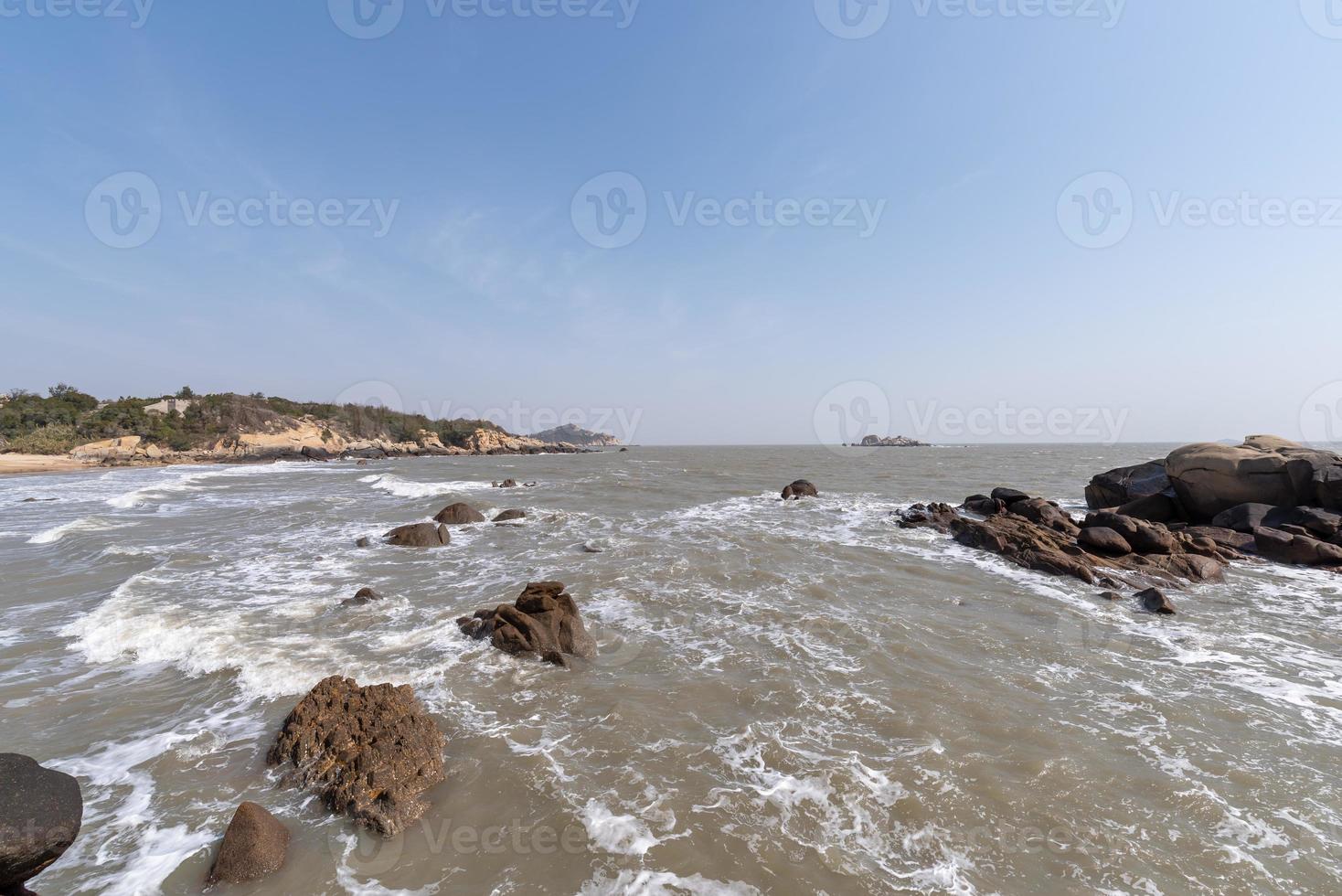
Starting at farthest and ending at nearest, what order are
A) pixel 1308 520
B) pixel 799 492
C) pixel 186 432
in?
pixel 186 432
pixel 799 492
pixel 1308 520

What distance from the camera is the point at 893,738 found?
6.27 m

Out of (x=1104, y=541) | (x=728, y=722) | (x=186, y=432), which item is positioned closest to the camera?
(x=728, y=722)

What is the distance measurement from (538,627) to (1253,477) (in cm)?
2595

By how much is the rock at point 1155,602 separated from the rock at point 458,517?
20850 millimetres

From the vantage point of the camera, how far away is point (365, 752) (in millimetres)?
5469

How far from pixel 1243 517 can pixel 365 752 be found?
2588 cm

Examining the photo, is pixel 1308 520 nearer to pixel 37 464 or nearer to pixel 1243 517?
pixel 1243 517

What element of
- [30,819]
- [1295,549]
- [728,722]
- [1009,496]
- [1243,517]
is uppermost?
[30,819]

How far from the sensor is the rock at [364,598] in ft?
35.7

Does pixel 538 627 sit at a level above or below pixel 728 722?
above

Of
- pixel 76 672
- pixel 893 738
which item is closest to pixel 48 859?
pixel 76 672

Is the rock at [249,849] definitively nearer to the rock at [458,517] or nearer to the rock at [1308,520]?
the rock at [458,517]

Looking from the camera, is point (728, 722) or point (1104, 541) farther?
point (1104, 541)

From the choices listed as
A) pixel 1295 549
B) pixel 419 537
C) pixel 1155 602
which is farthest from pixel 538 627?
pixel 1295 549
